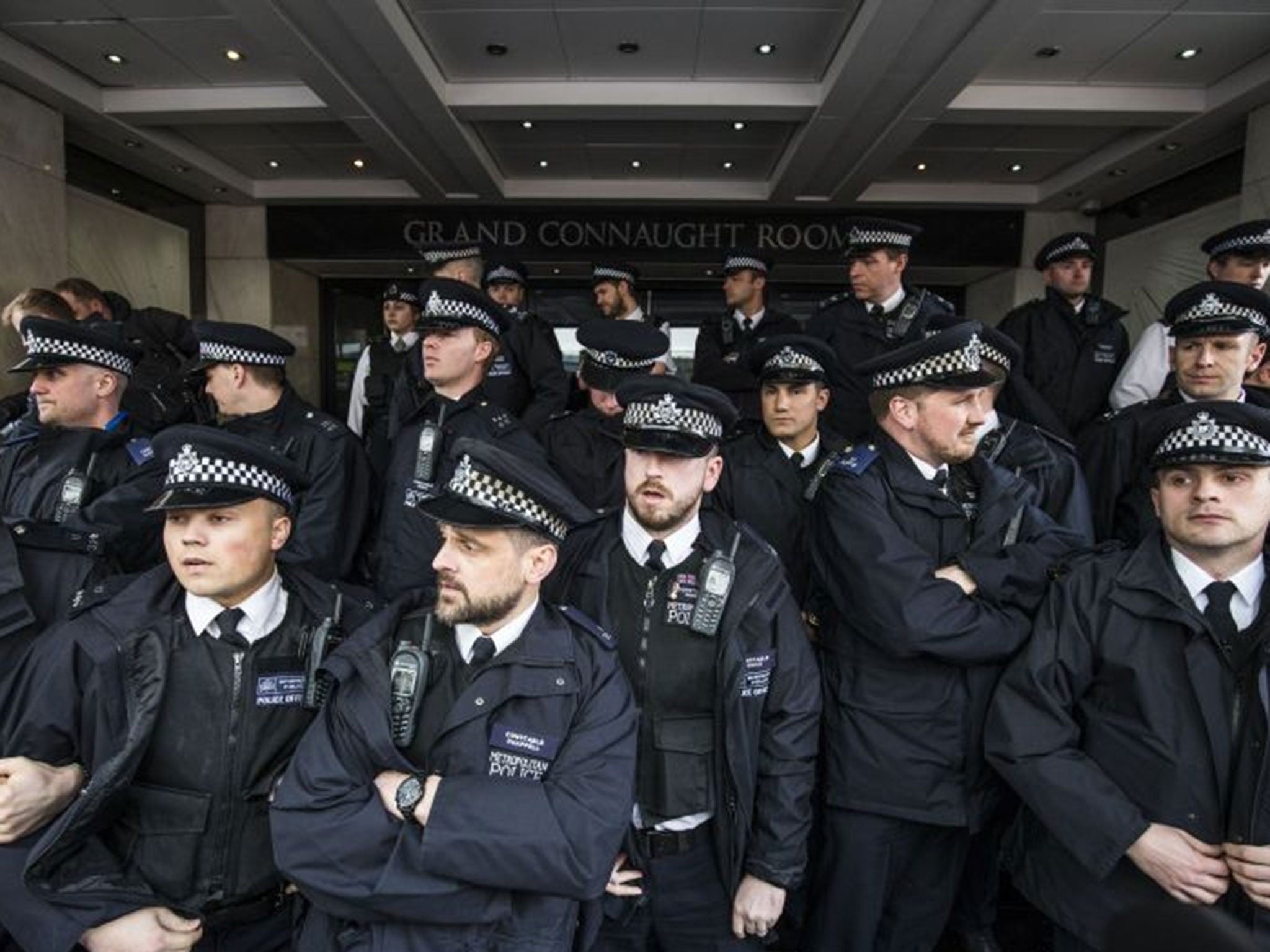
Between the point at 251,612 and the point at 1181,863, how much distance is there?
2.30 m

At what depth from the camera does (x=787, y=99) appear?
693 centimetres

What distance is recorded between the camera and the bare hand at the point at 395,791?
168 cm

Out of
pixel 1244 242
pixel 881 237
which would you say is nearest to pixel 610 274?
pixel 881 237

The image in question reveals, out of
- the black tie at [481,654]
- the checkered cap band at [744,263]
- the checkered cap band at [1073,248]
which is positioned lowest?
→ the black tie at [481,654]

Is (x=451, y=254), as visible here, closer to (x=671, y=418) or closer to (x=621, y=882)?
(x=671, y=418)

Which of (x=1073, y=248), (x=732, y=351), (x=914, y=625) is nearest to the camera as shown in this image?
(x=914, y=625)

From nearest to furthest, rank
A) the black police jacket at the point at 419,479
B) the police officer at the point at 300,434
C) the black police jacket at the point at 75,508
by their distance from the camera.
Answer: the black police jacket at the point at 75,508, the black police jacket at the point at 419,479, the police officer at the point at 300,434

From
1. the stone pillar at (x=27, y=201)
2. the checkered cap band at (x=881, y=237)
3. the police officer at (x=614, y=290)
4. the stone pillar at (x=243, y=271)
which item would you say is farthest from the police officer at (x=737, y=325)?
the stone pillar at (x=243, y=271)

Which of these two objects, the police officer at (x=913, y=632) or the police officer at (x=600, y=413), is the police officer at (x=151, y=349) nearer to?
the police officer at (x=600, y=413)

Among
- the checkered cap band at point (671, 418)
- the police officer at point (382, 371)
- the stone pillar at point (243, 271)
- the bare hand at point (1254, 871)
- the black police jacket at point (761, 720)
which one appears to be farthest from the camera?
the stone pillar at point (243, 271)

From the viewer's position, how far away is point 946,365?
99.5 inches

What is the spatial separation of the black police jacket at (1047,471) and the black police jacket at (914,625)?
57 cm

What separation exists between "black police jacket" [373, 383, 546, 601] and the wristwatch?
1471 millimetres

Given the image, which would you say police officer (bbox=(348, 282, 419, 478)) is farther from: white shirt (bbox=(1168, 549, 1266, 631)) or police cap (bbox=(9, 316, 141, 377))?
white shirt (bbox=(1168, 549, 1266, 631))
